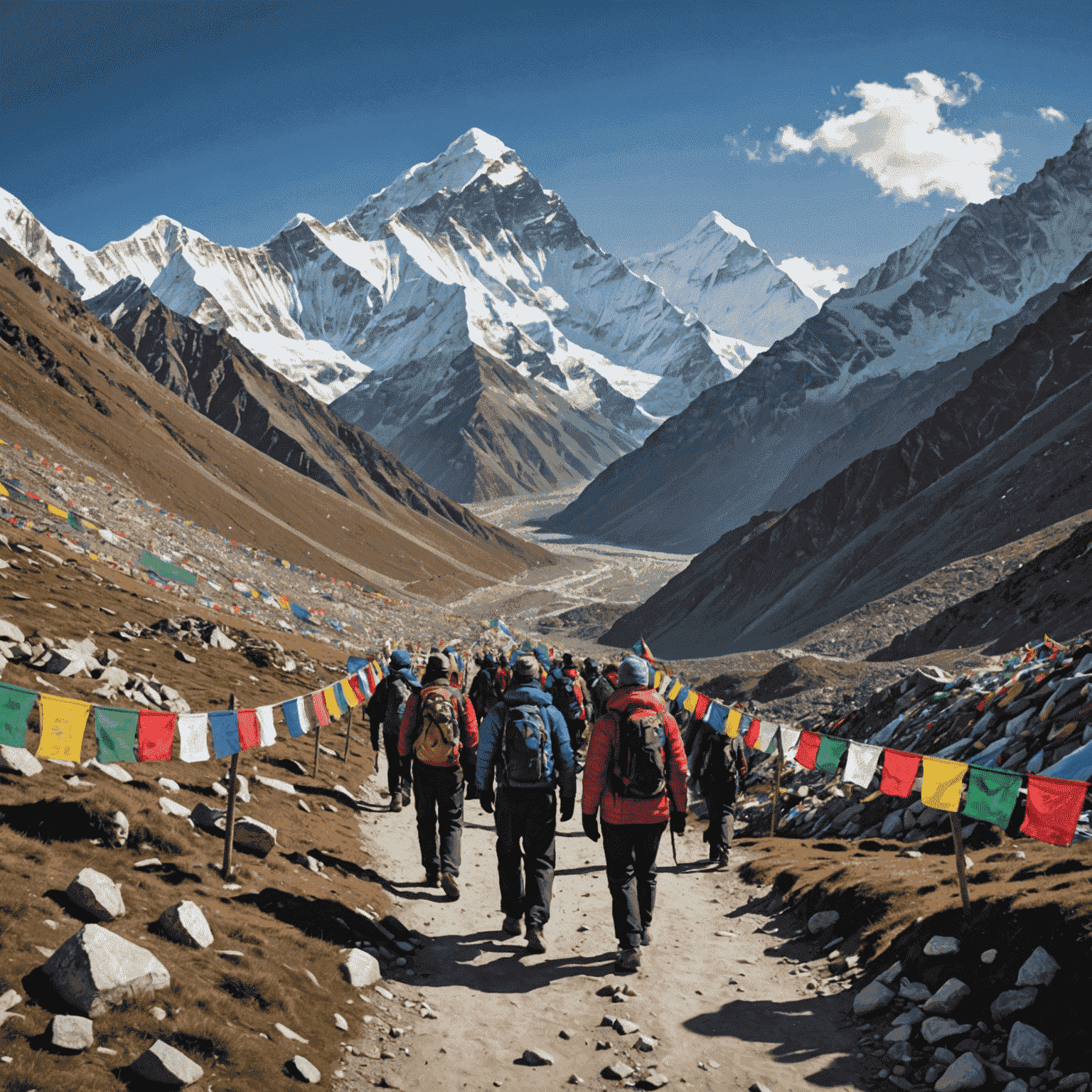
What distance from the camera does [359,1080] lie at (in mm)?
6590

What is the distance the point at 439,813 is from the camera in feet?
36.4

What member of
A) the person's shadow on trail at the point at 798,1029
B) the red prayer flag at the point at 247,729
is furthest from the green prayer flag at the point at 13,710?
the person's shadow on trail at the point at 798,1029

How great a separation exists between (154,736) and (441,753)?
3.13 m

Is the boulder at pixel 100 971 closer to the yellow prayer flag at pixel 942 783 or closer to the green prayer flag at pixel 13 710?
the green prayer flag at pixel 13 710

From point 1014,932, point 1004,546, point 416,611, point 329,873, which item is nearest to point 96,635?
point 329,873

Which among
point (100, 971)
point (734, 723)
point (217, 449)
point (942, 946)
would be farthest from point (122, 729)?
point (217, 449)

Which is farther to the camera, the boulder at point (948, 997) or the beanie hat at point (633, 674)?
the beanie hat at point (633, 674)

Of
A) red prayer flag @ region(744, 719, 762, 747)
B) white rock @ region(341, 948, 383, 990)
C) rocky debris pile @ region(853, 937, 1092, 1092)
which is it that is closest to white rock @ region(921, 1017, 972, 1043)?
rocky debris pile @ region(853, 937, 1092, 1092)

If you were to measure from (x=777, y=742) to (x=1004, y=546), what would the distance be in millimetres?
53301

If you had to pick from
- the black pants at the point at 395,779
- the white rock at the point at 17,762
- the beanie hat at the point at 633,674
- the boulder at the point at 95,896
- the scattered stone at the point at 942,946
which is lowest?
the scattered stone at the point at 942,946

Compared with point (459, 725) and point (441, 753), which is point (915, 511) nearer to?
point (459, 725)

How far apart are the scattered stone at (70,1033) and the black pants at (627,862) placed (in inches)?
183

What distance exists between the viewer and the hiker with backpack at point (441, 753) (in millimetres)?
10539

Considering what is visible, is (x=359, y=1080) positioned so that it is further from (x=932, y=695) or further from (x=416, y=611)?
(x=416, y=611)
